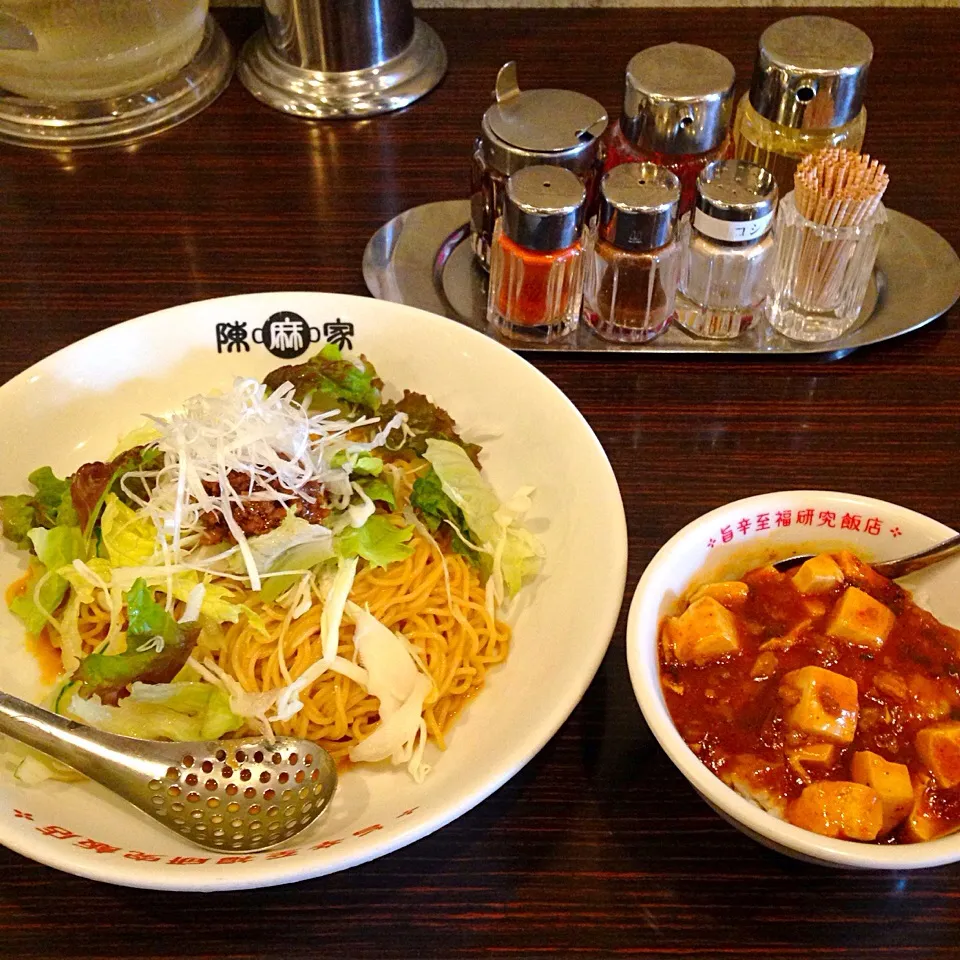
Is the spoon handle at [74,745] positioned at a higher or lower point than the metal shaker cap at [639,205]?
lower

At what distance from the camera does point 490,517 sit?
59.6 inches

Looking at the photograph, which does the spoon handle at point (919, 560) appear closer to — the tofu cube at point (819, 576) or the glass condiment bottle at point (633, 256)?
the tofu cube at point (819, 576)

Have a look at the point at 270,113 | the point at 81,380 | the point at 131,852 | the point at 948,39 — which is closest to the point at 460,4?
the point at 270,113

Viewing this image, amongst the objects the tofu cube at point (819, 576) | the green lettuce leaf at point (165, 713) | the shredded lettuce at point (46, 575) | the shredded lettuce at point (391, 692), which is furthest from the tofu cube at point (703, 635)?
the shredded lettuce at point (46, 575)

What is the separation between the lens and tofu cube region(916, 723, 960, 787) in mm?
1075

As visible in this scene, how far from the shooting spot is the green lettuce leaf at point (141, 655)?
1295 mm

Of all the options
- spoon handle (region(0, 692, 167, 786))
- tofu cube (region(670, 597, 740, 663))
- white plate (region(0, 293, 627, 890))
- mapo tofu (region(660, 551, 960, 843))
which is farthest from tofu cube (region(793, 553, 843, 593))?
spoon handle (region(0, 692, 167, 786))

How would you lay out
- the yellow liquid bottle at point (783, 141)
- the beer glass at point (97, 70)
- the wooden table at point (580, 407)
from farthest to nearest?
the beer glass at point (97, 70) → the yellow liquid bottle at point (783, 141) → the wooden table at point (580, 407)

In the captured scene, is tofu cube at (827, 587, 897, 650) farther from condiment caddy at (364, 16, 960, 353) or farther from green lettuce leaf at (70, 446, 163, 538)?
green lettuce leaf at (70, 446, 163, 538)

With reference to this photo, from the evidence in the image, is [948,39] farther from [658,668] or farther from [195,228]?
[658,668]

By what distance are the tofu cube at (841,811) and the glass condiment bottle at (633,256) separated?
3.42 feet

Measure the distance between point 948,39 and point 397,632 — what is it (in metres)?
2.43

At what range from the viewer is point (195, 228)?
7.18 ft

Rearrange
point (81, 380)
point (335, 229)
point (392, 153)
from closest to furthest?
1. point (81, 380)
2. point (335, 229)
3. point (392, 153)
